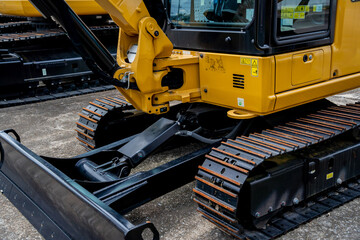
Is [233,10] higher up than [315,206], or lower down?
higher up

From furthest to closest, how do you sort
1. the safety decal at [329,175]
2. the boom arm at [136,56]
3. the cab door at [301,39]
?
the safety decal at [329,175] → the cab door at [301,39] → the boom arm at [136,56]

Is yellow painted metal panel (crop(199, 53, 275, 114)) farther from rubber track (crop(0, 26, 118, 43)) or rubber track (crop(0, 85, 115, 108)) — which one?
rubber track (crop(0, 26, 118, 43))

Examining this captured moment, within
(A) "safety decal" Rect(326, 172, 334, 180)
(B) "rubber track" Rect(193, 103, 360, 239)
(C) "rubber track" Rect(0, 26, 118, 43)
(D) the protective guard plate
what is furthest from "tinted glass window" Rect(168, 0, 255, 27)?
(C) "rubber track" Rect(0, 26, 118, 43)

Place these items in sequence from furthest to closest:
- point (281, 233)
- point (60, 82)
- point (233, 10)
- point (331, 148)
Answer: point (60, 82), point (331, 148), point (233, 10), point (281, 233)

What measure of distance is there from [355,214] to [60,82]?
656 centimetres

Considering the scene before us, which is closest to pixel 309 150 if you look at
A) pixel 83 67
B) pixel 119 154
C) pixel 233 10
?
pixel 233 10

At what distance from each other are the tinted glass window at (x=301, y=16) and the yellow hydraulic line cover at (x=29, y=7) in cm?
578

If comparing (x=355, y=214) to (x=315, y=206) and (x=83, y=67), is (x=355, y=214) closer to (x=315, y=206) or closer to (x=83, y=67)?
(x=315, y=206)

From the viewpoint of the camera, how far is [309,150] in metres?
3.81

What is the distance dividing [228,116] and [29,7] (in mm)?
5991

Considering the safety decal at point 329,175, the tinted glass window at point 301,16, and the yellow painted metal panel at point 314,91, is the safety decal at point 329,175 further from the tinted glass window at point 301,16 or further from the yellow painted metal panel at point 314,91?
the tinted glass window at point 301,16

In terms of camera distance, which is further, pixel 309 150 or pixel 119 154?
pixel 119 154

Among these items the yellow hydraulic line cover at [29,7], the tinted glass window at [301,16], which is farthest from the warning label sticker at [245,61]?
the yellow hydraulic line cover at [29,7]

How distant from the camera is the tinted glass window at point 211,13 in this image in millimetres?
3531
